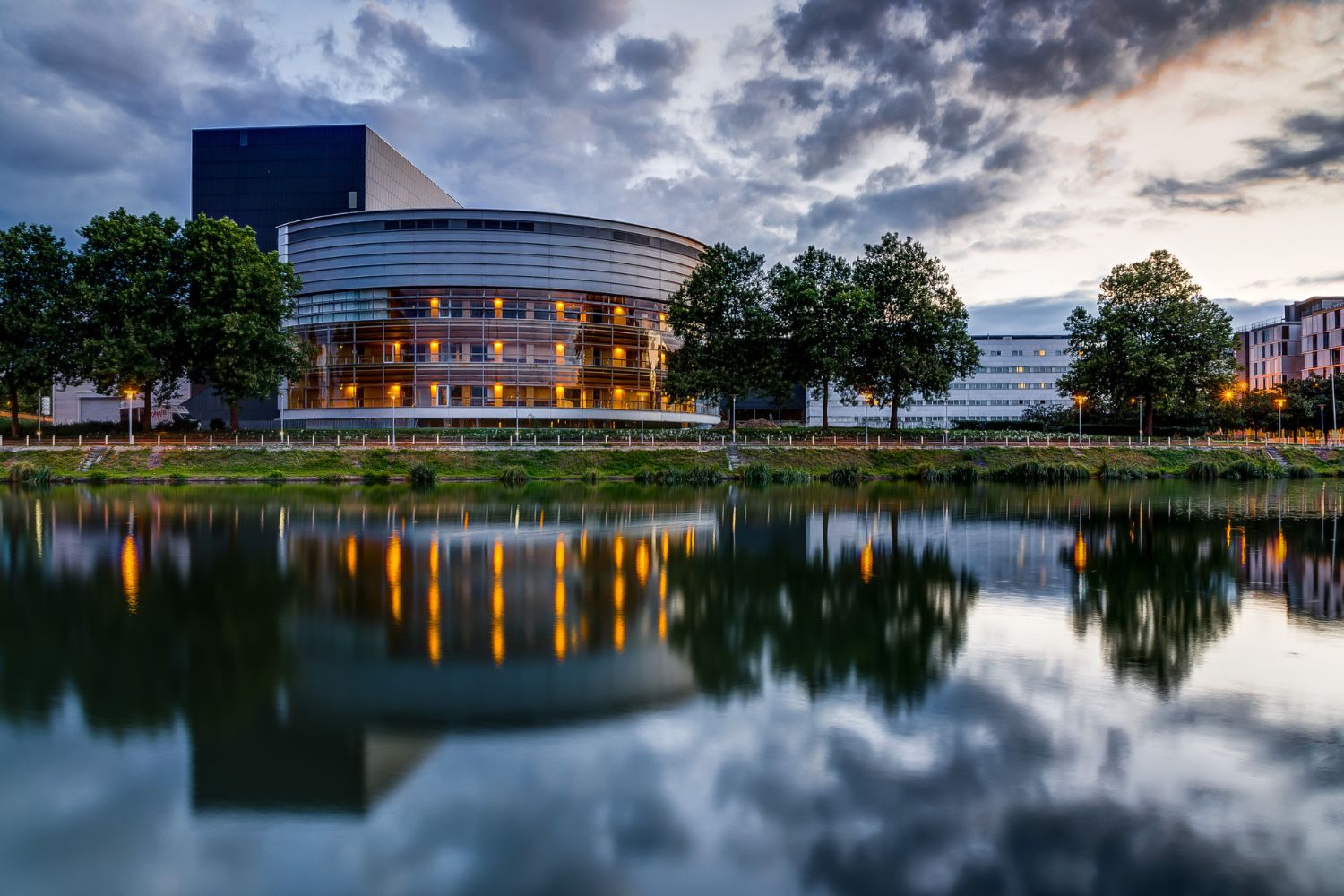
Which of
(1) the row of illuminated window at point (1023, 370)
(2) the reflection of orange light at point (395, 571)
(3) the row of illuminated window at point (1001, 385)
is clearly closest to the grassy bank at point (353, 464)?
(2) the reflection of orange light at point (395, 571)

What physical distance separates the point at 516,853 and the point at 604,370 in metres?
85.9

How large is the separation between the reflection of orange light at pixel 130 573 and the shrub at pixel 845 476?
145 ft

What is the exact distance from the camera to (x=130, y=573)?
2009 cm

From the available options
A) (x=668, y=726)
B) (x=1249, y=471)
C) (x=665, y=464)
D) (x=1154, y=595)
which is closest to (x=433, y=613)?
(x=668, y=726)

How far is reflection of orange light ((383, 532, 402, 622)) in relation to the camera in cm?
1648

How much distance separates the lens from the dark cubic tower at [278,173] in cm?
10719

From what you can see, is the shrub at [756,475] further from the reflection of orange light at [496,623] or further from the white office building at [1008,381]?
the white office building at [1008,381]

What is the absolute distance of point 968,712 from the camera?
1048 centimetres

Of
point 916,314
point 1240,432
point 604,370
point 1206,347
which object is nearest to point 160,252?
point 604,370

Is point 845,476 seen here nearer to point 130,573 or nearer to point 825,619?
point 825,619

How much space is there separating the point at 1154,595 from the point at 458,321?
259 ft

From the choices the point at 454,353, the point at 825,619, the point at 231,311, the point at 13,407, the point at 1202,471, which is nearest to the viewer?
the point at 825,619

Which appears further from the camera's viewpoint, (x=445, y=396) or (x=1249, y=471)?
(x=445, y=396)

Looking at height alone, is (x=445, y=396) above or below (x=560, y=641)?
above
